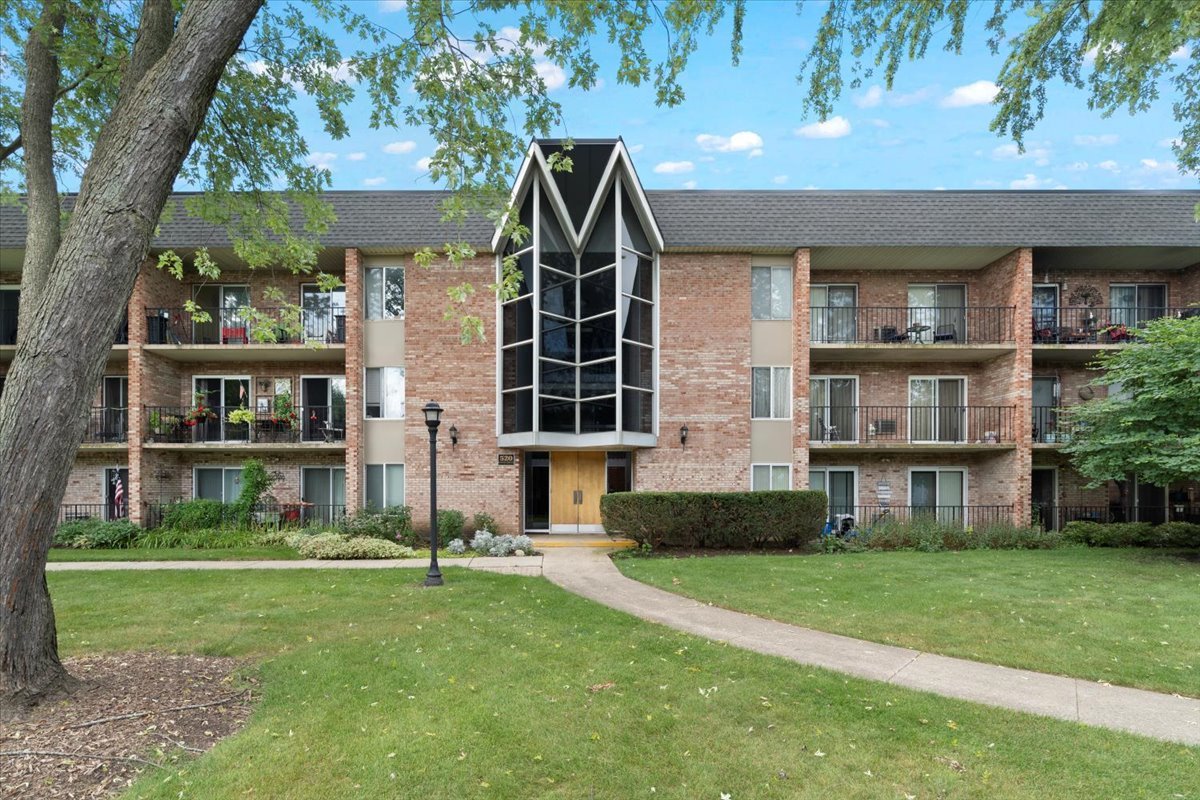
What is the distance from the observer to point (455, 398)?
590 inches

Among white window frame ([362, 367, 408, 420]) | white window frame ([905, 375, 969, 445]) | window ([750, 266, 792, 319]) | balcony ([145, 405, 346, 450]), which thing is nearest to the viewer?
balcony ([145, 405, 346, 450])

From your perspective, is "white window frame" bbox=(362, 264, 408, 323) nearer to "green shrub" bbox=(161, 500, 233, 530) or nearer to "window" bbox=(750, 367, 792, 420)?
"green shrub" bbox=(161, 500, 233, 530)

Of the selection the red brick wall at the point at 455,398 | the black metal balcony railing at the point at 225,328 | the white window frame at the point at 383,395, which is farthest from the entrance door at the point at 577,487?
the black metal balcony railing at the point at 225,328

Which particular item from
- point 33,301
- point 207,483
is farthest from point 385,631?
point 207,483

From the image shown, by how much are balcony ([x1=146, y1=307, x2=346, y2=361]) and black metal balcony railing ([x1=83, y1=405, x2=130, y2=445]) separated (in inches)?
87.5

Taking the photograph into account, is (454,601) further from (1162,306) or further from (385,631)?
(1162,306)

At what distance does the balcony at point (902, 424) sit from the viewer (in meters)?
15.6

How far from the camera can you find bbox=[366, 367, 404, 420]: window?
15.2m

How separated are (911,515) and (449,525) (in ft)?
39.6

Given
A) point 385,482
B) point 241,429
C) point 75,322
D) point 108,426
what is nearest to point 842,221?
point 385,482

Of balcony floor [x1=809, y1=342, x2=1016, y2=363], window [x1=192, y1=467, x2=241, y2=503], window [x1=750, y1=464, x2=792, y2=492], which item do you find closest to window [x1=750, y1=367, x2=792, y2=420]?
balcony floor [x1=809, y1=342, x2=1016, y2=363]

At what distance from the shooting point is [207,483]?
1598cm

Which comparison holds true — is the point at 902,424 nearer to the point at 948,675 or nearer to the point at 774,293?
the point at 774,293

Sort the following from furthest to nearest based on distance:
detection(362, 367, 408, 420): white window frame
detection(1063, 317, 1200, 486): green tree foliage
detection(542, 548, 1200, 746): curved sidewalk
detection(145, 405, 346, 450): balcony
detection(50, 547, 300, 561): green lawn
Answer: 1. detection(362, 367, 408, 420): white window frame
2. detection(145, 405, 346, 450): balcony
3. detection(50, 547, 300, 561): green lawn
4. detection(1063, 317, 1200, 486): green tree foliage
5. detection(542, 548, 1200, 746): curved sidewalk
